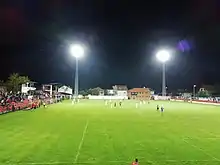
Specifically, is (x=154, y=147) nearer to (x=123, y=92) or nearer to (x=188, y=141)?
(x=188, y=141)

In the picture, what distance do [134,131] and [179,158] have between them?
9.46 m

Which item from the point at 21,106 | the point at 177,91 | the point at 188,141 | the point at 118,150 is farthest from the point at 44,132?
the point at 177,91

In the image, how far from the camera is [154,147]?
59.0 feet

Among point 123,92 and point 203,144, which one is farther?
point 123,92

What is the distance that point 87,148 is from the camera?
57.2 feet

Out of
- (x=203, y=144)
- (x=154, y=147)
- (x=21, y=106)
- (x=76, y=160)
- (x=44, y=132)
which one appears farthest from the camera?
(x=21, y=106)

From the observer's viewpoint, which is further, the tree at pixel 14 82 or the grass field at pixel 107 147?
the tree at pixel 14 82

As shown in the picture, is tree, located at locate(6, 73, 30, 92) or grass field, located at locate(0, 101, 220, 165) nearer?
grass field, located at locate(0, 101, 220, 165)

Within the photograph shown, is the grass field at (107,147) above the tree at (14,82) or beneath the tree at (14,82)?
beneath

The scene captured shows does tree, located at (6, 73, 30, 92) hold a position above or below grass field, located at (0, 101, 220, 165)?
Result: above

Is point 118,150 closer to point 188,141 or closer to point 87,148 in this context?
point 87,148

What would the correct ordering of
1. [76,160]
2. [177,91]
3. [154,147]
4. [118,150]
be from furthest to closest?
[177,91], [154,147], [118,150], [76,160]

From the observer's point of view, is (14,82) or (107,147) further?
(14,82)

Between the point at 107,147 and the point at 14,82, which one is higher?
the point at 14,82
